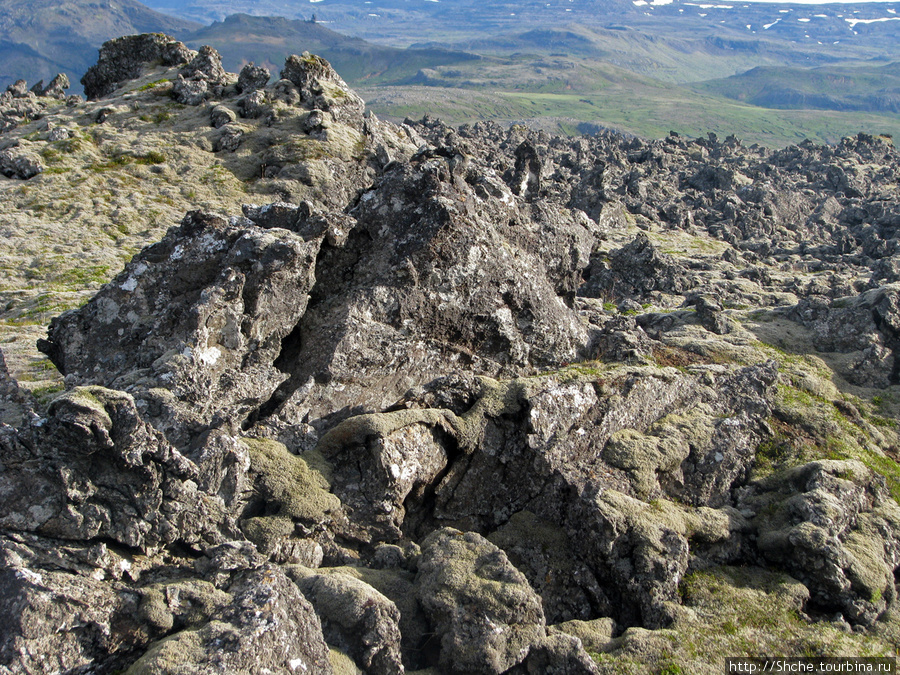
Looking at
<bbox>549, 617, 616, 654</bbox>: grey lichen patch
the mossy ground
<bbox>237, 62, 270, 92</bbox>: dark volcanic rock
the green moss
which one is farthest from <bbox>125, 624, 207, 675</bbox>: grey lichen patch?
the green moss

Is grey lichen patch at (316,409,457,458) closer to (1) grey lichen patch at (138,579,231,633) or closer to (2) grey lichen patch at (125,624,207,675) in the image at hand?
(1) grey lichen patch at (138,579,231,633)

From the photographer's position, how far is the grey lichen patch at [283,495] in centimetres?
1070

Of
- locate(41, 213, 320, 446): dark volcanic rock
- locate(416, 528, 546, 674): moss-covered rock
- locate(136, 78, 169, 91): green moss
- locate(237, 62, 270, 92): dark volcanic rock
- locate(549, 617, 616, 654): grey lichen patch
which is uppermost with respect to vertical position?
locate(237, 62, 270, 92): dark volcanic rock

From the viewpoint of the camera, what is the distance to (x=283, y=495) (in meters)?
11.4

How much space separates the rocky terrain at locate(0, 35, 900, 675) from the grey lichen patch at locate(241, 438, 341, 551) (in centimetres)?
5

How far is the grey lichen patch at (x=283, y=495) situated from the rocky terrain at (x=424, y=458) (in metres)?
0.05

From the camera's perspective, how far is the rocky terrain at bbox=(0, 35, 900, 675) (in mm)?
8820

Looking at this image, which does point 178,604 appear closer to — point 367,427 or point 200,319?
point 367,427

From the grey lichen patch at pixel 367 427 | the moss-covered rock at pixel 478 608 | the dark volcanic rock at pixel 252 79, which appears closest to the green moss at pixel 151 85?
the dark volcanic rock at pixel 252 79

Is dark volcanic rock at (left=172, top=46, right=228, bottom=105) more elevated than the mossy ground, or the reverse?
dark volcanic rock at (left=172, top=46, right=228, bottom=105)

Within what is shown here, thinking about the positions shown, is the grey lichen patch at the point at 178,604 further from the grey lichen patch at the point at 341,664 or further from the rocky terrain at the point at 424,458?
the grey lichen patch at the point at 341,664

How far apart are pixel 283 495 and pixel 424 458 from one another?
3.09 m

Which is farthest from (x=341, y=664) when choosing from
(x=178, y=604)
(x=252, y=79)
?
(x=252, y=79)

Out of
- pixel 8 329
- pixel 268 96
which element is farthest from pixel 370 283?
pixel 268 96
